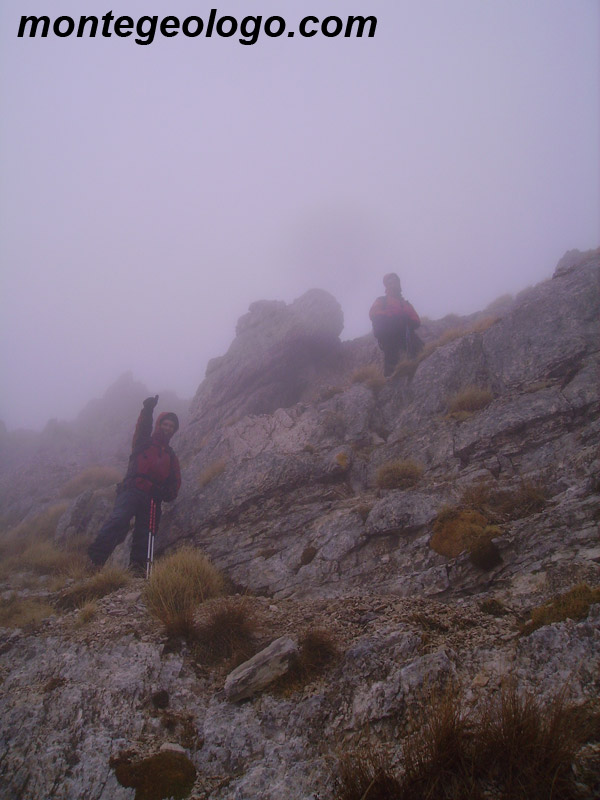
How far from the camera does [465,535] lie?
23.8 ft

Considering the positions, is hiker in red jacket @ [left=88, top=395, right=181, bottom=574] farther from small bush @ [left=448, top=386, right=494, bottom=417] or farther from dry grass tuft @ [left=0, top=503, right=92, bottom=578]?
small bush @ [left=448, top=386, right=494, bottom=417]

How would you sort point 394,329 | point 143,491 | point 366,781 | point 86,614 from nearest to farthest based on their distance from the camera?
point 366,781
point 86,614
point 143,491
point 394,329

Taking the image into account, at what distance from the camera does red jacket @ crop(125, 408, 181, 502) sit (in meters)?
12.5

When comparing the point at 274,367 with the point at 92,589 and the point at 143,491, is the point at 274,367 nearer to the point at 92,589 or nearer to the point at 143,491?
the point at 143,491

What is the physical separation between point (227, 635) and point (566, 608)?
4413 millimetres

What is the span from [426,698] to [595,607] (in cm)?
212

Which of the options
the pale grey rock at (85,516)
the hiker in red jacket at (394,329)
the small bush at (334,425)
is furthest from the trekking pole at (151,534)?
the hiker in red jacket at (394,329)

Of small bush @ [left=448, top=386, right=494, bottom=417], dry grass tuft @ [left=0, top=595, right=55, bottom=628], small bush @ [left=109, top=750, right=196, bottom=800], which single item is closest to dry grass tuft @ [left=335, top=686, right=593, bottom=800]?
small bush @ [left=109, top=750, right=196, bottom=800]

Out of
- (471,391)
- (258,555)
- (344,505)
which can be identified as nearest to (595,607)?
(344,505)

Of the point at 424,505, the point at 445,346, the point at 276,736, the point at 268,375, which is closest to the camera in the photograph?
the point at 276,736

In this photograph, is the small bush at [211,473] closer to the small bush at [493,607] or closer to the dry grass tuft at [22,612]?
the dry grass tuft at [22,612]

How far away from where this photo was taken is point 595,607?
462 cm

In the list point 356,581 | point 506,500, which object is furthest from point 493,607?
point 506,500

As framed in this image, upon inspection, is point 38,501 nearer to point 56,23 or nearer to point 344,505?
point 344,505
